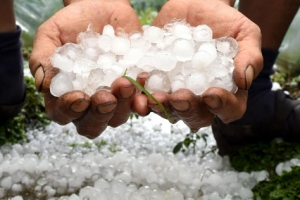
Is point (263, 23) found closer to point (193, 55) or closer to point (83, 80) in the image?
point (193, 55)

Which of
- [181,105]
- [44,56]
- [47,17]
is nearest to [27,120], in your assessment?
[47,17]

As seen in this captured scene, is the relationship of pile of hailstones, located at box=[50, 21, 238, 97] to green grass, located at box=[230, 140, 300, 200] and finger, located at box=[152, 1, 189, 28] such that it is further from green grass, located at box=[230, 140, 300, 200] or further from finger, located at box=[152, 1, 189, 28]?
green grass, located at box=[230, 140, 300, 200]

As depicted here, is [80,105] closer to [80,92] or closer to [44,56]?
[80,92]

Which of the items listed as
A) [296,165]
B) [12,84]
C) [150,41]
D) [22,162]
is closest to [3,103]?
[12,84]

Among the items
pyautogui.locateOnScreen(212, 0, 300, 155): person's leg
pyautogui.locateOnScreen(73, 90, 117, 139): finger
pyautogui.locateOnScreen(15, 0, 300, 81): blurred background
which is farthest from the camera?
pyautogui.locateOnScreen(15, 0, 300, 81): blurred background

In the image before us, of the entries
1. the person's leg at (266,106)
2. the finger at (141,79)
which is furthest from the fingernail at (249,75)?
→ the person's leg at (266,106)

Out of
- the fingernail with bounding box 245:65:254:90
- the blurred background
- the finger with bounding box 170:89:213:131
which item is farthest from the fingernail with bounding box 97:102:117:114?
the blurred background
